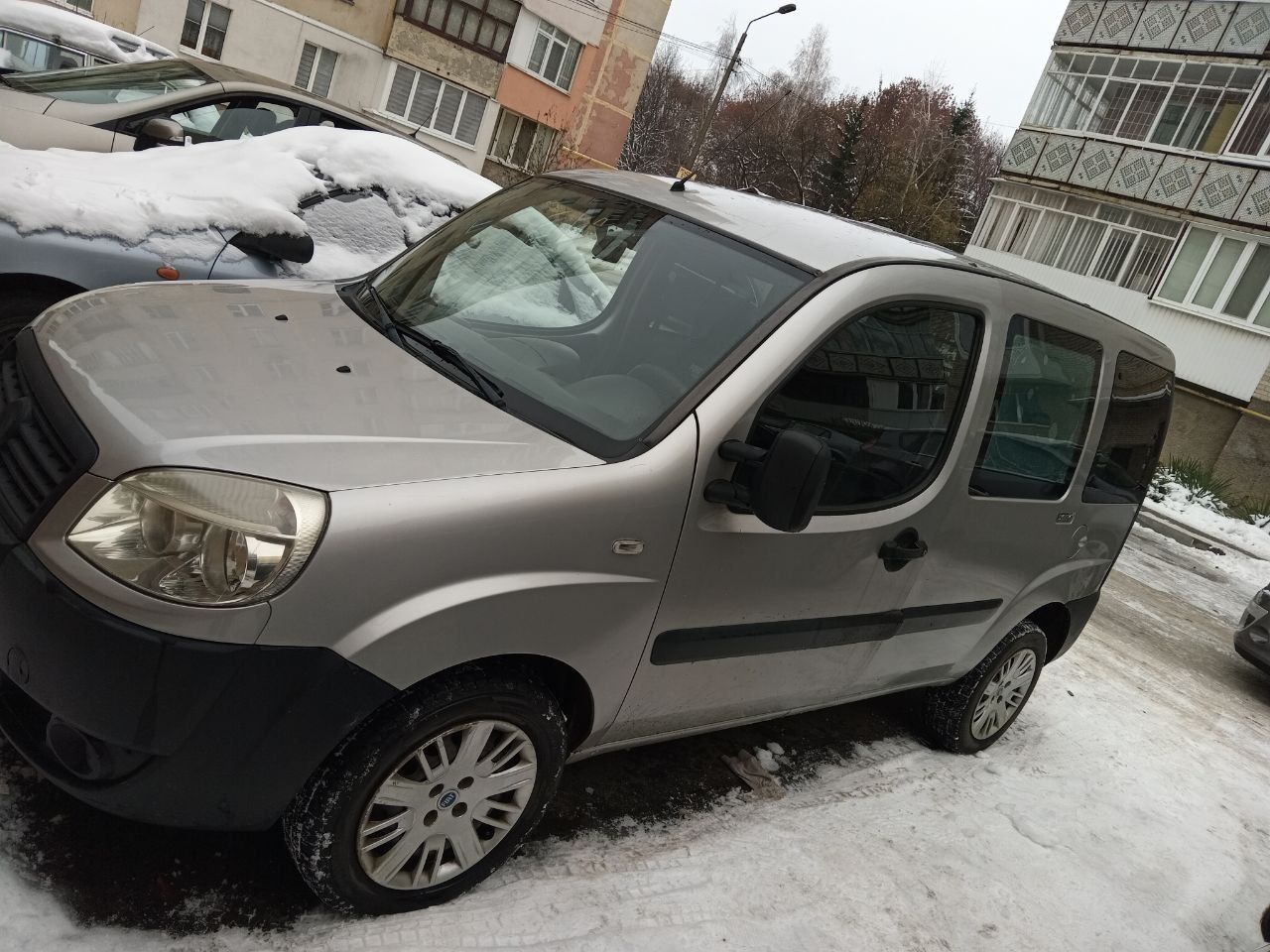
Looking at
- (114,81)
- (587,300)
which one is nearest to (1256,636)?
(587,300)

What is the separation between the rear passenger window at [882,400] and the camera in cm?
296

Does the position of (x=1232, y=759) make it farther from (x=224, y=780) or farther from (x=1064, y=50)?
(x=1064, y=50)

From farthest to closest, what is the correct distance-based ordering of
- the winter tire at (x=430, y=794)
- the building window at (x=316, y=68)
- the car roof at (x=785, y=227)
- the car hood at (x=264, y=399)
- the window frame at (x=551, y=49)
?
1. the window frame at (x=551, y=49)
2. the building window at (x=316, y=68)
3. the car roof at (x=785, y=227)
4. the winter tire at (x=430, y=794)
5. the car hood at (x=264, y=399)

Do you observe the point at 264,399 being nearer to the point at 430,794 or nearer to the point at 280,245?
the point at 430,794

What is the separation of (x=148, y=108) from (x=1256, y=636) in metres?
8.57

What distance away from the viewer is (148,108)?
21.1 feet

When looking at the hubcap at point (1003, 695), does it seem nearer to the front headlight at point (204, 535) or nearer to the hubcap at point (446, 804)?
the hubcap at point (446, 804)

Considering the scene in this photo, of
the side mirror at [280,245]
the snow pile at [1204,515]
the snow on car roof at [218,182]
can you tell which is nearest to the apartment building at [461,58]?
the snow on car roof at [218,182]

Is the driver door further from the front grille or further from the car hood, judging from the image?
the front grille

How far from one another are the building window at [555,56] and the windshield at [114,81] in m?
29.1

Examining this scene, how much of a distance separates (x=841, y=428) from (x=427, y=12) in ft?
104

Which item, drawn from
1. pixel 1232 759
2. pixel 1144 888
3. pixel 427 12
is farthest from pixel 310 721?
pixel 427 12

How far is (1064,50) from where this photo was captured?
1029 inches

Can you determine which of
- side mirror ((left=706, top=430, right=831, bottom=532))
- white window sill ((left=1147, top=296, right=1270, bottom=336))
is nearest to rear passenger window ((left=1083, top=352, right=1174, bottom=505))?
side mirror ((left=706, top=430, right=831, bottom=532))
